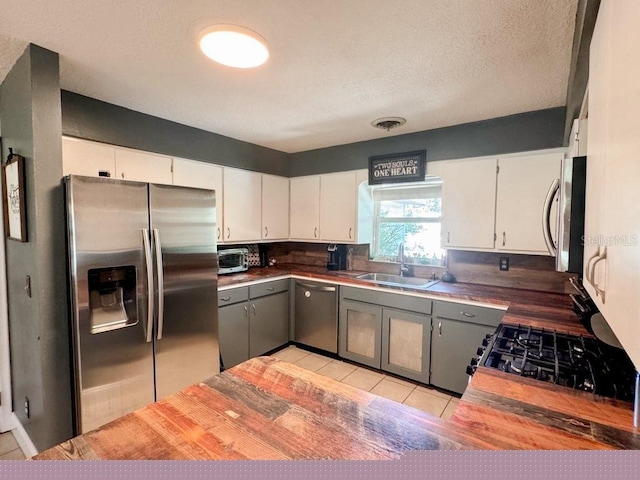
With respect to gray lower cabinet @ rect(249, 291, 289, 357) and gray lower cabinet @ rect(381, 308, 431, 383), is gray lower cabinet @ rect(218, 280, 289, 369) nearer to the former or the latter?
gray lower cabinet @ rect(249, 291, 289, 357)

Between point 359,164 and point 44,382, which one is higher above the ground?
point 359,164

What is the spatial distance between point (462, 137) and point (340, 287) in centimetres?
183

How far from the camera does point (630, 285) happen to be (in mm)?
567

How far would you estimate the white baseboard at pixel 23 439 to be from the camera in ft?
6.41

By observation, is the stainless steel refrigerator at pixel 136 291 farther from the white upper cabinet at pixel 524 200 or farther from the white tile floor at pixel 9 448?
the white upper cabinet at pixel 524 200

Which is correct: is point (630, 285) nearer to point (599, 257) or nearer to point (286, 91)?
point (599, 257)

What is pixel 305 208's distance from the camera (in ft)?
12.7

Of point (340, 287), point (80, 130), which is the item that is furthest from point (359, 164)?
point (80, 130)

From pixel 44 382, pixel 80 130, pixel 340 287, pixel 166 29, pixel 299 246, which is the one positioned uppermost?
pixel 166 29

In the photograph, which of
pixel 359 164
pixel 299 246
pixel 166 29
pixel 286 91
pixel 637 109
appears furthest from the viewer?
pixel 299 246

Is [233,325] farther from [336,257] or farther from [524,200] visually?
[524,200]

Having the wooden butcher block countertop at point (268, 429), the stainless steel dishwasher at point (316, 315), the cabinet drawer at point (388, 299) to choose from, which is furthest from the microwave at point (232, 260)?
the wooden butcher block countertop at point (268, 429)

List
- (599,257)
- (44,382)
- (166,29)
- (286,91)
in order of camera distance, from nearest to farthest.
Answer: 1. (599,257)
2. (166,29)
3. (44,382)
4. (286,91)

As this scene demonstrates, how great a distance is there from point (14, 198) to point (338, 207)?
2677 mm
